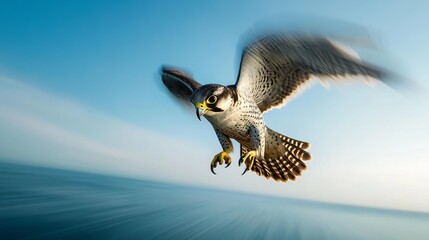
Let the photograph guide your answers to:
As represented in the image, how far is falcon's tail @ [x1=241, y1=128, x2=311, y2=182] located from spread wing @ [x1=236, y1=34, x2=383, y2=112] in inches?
29.8

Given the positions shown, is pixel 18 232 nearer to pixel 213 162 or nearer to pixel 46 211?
pixel 46 211

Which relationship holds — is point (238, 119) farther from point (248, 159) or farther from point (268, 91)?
point (268, 91)

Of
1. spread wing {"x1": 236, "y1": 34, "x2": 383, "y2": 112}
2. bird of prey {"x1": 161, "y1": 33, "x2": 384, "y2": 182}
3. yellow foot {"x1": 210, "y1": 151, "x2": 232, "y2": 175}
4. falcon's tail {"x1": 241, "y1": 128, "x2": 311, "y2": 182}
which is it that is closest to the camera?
spread wing {"x1": 236, "y1": 34, "x2": 383, "y2": 112}

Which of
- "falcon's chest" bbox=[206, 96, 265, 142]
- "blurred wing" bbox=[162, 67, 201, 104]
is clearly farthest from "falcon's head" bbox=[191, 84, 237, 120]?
"blurred wing" bbox=[162, 67, 201, 104]

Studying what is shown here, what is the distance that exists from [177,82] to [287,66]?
238 cm

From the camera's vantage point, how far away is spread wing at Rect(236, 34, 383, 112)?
3.84 m

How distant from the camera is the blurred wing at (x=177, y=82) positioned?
19.4 feet

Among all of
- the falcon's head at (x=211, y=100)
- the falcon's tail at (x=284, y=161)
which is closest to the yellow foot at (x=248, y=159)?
the falcon's head at (x=211, y=100)

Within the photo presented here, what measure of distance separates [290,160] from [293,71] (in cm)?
162

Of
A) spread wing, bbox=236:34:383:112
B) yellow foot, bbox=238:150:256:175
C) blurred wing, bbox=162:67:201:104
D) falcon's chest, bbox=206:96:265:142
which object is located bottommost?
yellow foot, bbox=238:150:256:175

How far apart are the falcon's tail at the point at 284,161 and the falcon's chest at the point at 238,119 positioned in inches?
43.3

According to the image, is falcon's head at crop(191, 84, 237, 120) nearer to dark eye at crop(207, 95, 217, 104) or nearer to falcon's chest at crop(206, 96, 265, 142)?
dark eye at crop(207, 95, 217, 104)

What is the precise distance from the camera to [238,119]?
4.55m

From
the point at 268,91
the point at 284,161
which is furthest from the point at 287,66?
the point at 284,161
